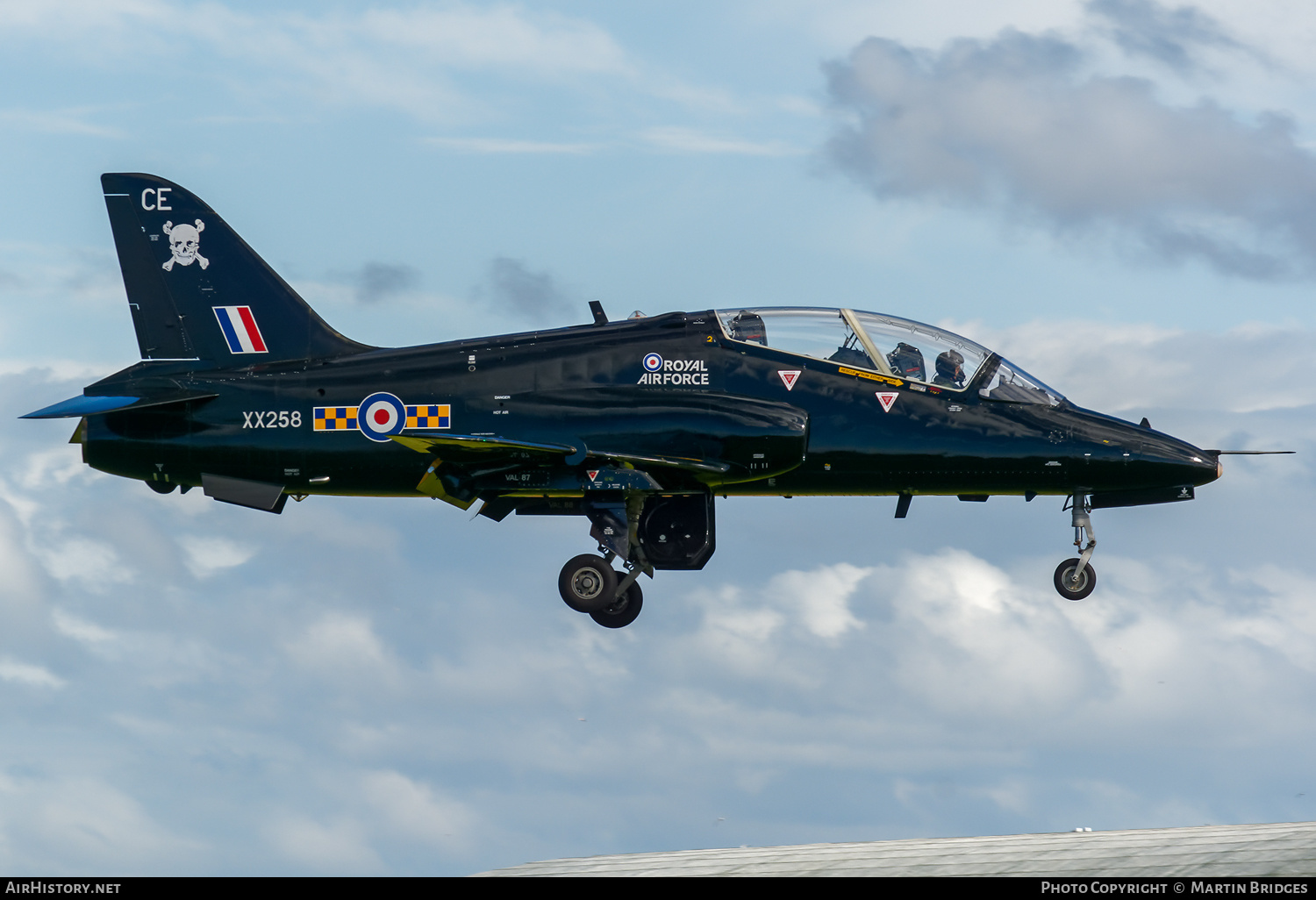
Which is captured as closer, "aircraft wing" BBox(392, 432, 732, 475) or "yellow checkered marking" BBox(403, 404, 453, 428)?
"aircraft wing" BBox(392, 432, 732, 475)

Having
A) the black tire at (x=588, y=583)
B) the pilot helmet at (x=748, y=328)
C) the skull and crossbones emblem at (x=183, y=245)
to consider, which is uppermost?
the skull and crossbones emblem at (x=183, y=245)

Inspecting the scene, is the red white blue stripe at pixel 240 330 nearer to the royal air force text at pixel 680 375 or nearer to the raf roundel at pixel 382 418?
the raf roundel at pixel 382 418

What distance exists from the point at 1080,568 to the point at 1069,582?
36cm

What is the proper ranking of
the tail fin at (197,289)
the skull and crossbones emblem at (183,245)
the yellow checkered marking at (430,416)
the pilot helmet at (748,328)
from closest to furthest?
the yellow checkered marking at (430,416) < the pilot helmet at (748,328) < the tail fin at (197,289) < the skull and crossbones emblem at (183,245)

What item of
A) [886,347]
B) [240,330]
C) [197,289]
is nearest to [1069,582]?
[886,347]

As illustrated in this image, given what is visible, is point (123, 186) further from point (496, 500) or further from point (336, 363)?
point (496, 500)

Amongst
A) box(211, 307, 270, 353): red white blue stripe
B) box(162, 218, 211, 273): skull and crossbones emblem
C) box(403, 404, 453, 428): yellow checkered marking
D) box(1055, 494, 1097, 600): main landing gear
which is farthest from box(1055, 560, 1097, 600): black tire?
box(162, 218, 211, 273): skull and crossbones emblem

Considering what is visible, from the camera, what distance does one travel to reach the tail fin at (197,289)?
115 ft

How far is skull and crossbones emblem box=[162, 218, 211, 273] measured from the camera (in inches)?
1409

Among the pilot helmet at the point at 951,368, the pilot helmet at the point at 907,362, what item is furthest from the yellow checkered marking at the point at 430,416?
the pilot helmet at the point at 951,368

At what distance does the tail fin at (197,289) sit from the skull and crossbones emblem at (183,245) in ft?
0.06

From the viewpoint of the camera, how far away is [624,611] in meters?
34.8

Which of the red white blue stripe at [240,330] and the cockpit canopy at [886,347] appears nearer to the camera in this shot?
the cockpit canopy at [886,347]

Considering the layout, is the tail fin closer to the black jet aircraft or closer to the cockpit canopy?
the black jet aircraft
